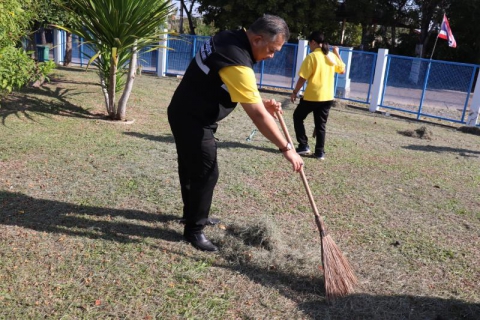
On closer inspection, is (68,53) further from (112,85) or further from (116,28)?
(116,28)

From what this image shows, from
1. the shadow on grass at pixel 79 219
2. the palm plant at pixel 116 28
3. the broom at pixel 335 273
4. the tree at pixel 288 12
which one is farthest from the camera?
the tree at pixel 288 12

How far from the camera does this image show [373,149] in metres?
7.66

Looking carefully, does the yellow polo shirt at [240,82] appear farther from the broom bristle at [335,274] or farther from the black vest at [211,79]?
the broom bristle at [335,274]

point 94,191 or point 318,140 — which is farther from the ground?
point 318,140

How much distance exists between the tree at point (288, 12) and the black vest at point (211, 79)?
18114 millimetres

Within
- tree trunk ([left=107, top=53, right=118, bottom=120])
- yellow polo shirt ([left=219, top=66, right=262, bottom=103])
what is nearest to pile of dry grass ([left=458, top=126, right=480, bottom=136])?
tree trunk ([left=107, top=53, right=118, bottom=120])

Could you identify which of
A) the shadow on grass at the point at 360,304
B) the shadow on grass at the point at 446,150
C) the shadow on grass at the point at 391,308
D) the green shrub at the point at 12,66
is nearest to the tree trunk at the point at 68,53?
the green shrub at the point at 12,66

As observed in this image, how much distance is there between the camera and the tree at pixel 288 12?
2048 centimetres

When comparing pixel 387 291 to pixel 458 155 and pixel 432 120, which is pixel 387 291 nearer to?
pixel 458 155

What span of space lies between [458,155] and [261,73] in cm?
893

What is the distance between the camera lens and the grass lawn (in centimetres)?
301

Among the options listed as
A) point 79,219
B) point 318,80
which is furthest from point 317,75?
point 79,219

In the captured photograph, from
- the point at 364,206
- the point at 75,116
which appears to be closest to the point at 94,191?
the point at 364,206

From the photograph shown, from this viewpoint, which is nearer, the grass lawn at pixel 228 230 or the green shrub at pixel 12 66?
the grass lawn at pixel 228 230
